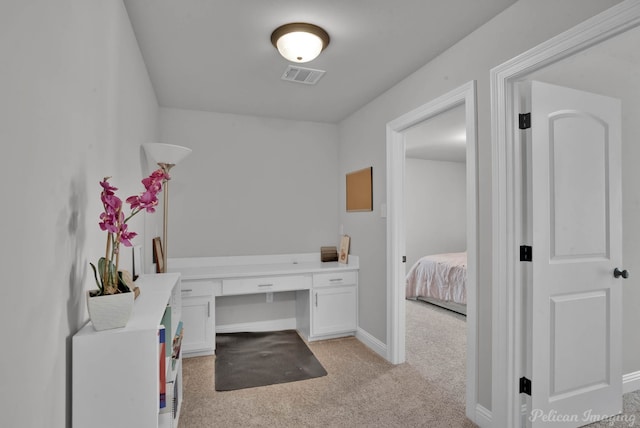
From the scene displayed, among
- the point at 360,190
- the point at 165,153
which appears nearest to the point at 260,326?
the point at 360,190

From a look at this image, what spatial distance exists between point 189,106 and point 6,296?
3.07 metres

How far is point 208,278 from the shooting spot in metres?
3.12

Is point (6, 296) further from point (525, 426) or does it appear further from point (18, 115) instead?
point (525, 426)

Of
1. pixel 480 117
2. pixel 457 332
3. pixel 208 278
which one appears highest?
pixel 480 117

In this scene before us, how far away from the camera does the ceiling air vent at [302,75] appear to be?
2.64 meters

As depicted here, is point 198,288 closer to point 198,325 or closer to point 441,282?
point 198,325

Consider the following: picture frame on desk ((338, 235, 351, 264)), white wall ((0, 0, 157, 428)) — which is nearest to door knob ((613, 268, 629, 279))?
picture frame on desk ((338, 235, 351, 264))

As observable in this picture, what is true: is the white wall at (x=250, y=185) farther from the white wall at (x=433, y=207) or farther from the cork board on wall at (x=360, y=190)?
the white wall at (x=433, y=207)

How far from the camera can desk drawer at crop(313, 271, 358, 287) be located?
3465mm

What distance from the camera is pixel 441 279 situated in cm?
480

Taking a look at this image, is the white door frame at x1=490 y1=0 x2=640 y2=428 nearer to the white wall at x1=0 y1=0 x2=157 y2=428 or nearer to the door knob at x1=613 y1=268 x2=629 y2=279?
the door knob at x1=613 y1=268 x2=629 y2=279

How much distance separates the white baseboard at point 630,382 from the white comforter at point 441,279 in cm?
195

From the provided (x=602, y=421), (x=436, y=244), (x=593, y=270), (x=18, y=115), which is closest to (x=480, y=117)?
(x=593, y=270)

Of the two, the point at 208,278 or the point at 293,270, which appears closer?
the point at 208,278
